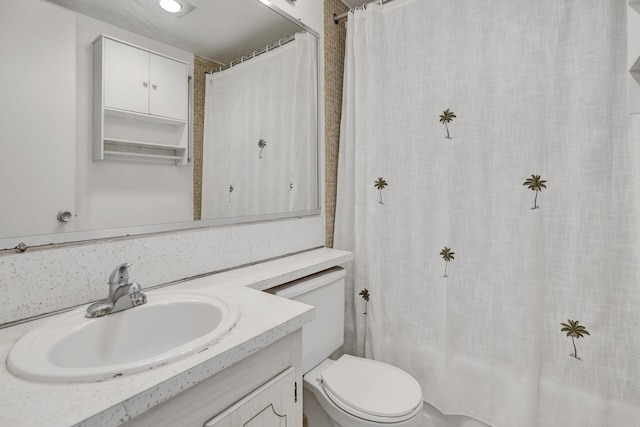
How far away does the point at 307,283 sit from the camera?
1.25m

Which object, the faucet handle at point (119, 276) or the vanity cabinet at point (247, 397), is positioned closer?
the vanity cabinet at point (247, 397)

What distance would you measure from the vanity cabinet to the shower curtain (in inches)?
32.9

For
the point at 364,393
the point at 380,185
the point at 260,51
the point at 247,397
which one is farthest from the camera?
the point at 380,185

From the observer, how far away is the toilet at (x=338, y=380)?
1062 mm

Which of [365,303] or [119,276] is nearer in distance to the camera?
[119,276]

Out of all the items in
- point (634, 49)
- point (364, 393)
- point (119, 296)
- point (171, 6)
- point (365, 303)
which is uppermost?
point (171, 6)

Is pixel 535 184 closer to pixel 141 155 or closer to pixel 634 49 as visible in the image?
pixel 634 49

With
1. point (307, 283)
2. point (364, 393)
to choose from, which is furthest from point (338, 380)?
point (307, 283)

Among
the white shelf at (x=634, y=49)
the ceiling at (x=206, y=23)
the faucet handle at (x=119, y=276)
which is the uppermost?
the ceiling at (x=206, y=23)

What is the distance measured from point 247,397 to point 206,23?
1185 millimetres

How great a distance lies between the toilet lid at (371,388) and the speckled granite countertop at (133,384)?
54cm

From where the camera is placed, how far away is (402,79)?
4.79ft

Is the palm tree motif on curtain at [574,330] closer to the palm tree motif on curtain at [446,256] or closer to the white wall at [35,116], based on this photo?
the palm tree motif on curtain at [446,256]

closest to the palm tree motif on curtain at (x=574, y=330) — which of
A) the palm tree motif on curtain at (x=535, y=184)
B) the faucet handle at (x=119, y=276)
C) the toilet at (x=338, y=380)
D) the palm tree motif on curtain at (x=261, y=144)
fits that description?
the palm tree motif on curtain at (x=535, y=184)
